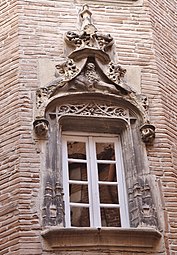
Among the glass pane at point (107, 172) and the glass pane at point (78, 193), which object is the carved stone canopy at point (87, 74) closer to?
the glass pane at point (107, 172)

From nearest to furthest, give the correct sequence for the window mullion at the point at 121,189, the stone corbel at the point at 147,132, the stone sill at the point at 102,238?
the stone sill at the point at 102,238
the window mullion at the point at 121,189
the stone corbel at the point at 147,132

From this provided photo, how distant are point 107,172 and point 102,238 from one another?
105 cm

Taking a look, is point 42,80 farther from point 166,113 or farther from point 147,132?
point 166,113

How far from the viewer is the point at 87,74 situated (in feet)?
23.9

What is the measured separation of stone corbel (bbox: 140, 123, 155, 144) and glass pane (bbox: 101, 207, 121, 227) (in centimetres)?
94

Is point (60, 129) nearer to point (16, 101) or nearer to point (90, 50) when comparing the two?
point (16, 101)

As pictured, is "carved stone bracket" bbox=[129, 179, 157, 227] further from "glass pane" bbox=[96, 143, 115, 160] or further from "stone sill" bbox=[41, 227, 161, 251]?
"glass pane" bbox=[96, 143, 115, 160]

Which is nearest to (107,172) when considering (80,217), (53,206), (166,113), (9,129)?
(80,217)

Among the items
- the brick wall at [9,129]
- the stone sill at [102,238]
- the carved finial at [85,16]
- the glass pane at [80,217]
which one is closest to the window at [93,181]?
the glass pane at [80,217]

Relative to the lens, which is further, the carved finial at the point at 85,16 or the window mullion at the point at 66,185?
the carved finial at the point at 85,16

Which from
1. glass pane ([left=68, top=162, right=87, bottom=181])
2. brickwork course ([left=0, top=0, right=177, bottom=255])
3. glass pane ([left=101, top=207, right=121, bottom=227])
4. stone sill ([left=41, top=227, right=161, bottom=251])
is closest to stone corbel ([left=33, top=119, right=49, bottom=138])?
brickwork course ([left=0, top=0, right=177, bottom=255])

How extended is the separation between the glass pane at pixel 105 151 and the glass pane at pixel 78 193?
0.49 m

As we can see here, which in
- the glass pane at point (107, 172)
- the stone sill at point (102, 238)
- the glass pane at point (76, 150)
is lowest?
the stone sill at point (102, 238)

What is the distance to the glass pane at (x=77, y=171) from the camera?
672cm
